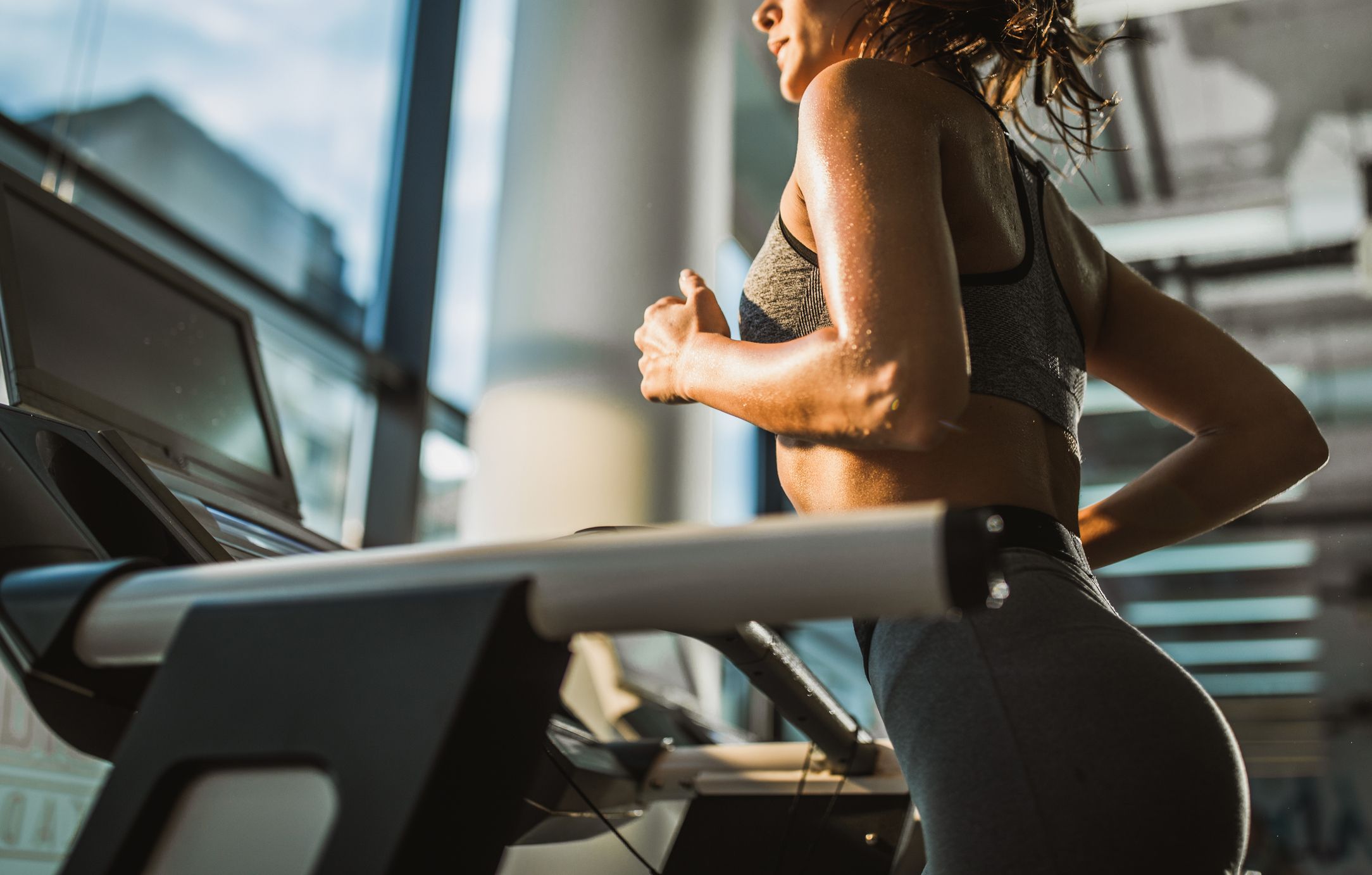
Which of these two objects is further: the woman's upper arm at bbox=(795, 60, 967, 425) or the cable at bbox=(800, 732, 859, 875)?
the cable at bbox=(800, 732, 859, 875)

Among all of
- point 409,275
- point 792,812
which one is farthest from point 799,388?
point 409,275

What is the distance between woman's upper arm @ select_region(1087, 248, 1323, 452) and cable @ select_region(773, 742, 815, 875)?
→ 0.58 meters

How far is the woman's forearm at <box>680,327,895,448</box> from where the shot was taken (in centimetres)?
71

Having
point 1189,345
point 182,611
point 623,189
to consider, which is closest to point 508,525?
point 623,189

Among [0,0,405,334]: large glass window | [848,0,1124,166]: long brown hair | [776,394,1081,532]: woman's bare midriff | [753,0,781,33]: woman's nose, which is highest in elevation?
[0,0,405,334]: large glass window

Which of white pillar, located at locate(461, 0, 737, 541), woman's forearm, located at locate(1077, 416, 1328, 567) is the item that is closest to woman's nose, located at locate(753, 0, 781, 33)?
woman's forearm, located at locate(1077, 416, 1328, 567)

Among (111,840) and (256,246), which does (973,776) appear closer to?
(111,840)

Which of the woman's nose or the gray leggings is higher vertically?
the woman's nose

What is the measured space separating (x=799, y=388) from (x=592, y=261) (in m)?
2.73

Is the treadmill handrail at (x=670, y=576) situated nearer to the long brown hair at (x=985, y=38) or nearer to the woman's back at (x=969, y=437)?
the woman's back at (x=969, y=437)

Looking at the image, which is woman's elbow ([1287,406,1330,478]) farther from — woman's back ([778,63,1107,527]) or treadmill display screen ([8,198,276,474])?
treadmill display screen ([8,198,276,474])

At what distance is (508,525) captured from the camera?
3.25 m

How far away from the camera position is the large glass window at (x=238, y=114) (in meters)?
2.63

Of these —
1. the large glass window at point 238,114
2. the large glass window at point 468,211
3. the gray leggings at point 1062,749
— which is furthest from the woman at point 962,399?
the large glass window at point 468,211
